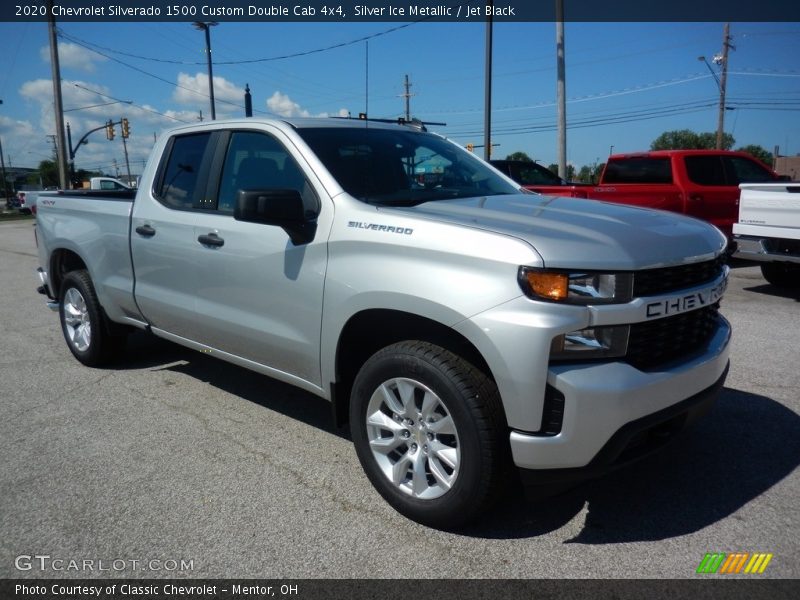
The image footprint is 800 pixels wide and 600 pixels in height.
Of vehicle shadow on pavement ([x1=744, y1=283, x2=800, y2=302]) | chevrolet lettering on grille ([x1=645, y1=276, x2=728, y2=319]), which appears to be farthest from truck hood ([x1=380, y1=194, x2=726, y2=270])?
vehicle shadow on pavement ([x1=744, y1=283, x2=800, y2=302])

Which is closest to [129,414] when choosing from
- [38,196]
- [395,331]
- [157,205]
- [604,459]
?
[157,205]

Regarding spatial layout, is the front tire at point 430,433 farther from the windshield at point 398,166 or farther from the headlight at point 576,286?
the windshield at point 398,166

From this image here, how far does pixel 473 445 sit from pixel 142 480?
1.86 meters

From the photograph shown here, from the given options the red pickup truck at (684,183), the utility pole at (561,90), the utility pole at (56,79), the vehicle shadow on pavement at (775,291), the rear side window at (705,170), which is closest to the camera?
the vehicle shadow on pavement at (775,291)

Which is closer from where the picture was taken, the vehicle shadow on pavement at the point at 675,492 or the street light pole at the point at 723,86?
the vehicle shadow on pavement at the point at 675,492

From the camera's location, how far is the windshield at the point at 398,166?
3514mm

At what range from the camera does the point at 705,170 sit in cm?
1081

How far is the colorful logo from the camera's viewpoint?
262 cm

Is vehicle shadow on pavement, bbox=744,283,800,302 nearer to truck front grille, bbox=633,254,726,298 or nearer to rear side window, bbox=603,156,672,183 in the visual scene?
rear side window, bbox=603,156,672,183

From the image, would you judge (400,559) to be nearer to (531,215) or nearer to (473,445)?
(473,445)

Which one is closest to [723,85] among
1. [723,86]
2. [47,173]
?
[723,86]

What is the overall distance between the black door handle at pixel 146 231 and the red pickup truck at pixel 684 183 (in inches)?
274

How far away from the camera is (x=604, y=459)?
2584mm

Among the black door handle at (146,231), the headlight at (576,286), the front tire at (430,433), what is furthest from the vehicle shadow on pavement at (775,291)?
the black door handle at (146,231)
